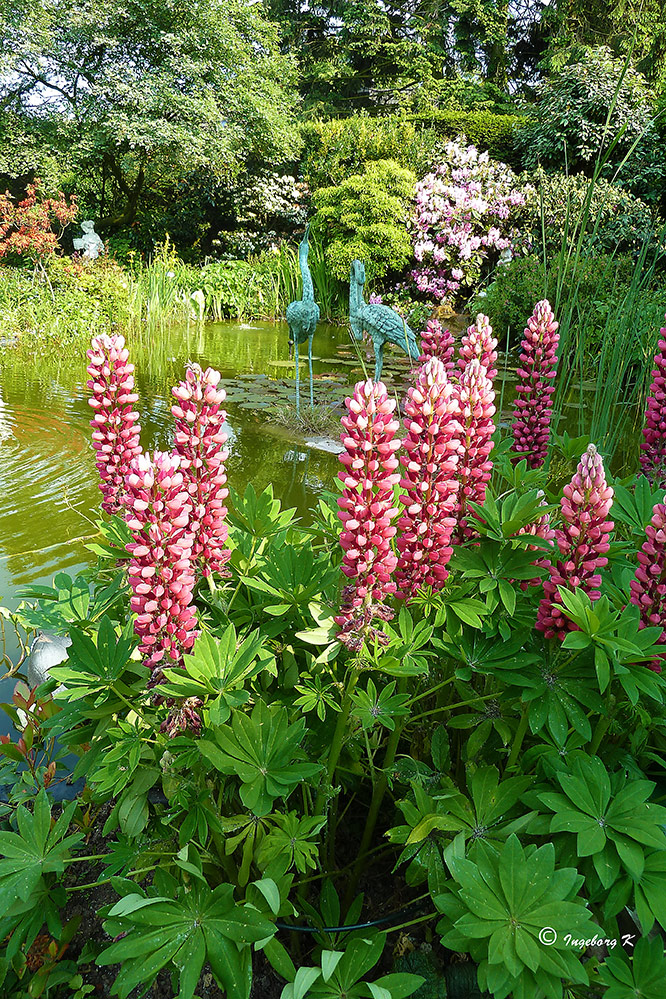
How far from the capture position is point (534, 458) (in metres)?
2.13

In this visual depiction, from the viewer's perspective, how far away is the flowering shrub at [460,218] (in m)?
11.4

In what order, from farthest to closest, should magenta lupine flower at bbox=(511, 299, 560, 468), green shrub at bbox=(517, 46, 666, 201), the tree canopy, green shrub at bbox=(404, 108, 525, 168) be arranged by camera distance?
the tree canopy
green shrub at bbox=(404, 108, 525, 168)
green shrub at bbox=(517, 46, 666, 201)
magenta lupine flower at bbox=(511, 299, 560, 468)

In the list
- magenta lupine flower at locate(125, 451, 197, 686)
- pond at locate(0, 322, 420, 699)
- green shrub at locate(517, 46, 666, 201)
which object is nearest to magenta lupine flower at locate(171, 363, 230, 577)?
magenta lupine flower at locate(125, 451, 197, 686)

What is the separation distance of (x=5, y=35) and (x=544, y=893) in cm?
1812

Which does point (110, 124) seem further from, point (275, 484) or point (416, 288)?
point (275, 484)

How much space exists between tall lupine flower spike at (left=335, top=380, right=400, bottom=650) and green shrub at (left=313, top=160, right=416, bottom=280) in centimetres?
1094

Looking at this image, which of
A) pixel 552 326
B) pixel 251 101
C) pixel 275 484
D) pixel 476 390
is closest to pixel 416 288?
pixel 251 101

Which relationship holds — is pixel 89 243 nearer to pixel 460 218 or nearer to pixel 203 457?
pixel 460 218

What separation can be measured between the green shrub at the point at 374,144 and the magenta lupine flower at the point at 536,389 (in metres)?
11.6

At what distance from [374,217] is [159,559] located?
465 inches

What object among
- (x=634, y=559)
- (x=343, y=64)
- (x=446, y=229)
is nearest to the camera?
(x=634, y=559)

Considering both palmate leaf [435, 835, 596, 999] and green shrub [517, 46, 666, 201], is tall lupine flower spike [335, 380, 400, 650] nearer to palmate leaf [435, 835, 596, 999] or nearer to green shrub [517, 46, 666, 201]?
palmate leaf [435, 835, 596, 999]

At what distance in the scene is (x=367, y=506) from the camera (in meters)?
1.16

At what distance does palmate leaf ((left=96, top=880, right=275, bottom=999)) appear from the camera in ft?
3.05
